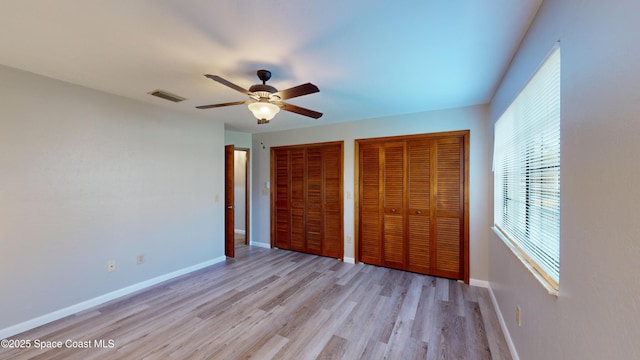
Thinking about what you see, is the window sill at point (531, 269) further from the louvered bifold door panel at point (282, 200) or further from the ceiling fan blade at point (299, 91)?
the louvered bifold door panel at point (282, 200)

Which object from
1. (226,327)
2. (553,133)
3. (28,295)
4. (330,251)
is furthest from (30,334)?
(553,133)

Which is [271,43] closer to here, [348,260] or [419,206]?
[419,206]

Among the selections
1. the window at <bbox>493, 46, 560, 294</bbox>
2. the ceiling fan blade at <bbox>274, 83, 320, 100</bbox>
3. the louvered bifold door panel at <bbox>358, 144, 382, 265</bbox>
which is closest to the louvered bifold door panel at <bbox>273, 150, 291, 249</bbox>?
the louvered bifold door panel at <bbox>358, 144, 382, 265</bbox>

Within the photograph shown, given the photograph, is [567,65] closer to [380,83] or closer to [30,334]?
[380,83]

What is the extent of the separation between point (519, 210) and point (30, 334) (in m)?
4.32

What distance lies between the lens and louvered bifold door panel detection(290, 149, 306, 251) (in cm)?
458

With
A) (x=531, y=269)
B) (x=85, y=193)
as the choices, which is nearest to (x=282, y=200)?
(x=85, y=193)

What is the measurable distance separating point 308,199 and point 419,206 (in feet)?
6.32

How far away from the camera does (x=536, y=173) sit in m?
1.58

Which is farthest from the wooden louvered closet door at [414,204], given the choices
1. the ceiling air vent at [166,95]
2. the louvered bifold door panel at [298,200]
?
the ceiling air vent at [166,95]

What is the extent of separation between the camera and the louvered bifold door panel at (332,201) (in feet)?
13.8

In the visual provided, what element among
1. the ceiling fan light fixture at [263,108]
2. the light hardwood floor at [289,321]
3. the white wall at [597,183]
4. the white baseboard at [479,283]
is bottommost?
the light hardwood floor at [289,321]

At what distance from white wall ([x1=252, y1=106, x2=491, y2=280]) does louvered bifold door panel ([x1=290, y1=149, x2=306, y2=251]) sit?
339mm

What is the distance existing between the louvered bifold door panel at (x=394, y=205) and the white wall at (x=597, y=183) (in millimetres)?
2313
